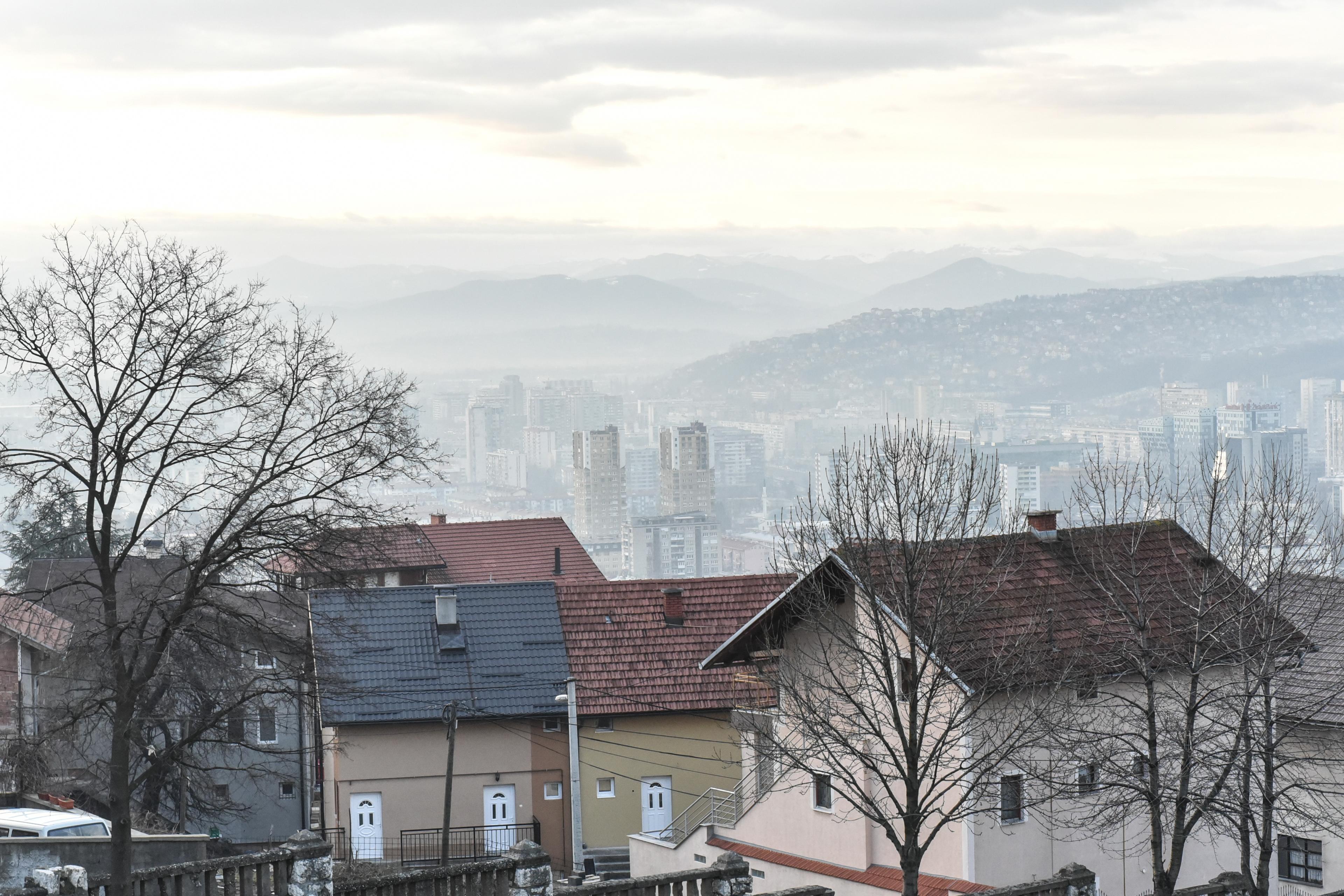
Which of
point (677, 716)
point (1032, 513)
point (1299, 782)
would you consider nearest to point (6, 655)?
point (677, 716)

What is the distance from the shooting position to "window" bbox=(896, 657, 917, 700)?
16969 millimetres

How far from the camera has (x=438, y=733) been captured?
3306 centimetres

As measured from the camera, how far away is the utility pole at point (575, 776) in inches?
1222

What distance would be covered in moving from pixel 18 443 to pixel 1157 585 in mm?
16018

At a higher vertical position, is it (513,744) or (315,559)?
(315,559)

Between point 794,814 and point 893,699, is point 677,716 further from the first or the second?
point 893,699

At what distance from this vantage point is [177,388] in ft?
66.0

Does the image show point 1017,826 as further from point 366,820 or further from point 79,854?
point 366,820

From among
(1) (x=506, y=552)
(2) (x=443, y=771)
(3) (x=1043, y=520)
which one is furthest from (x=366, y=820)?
(1) (x=506, y=552)

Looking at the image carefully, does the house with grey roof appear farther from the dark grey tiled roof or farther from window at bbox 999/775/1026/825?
window at bbox 999/775/1026/825

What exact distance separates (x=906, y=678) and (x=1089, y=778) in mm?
4571

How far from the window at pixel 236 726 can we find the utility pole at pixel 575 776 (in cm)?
632

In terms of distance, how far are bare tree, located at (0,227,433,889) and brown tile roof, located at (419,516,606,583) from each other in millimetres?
33049

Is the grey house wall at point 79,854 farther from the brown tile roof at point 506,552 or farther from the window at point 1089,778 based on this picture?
the brown tile roof at point 506,552
